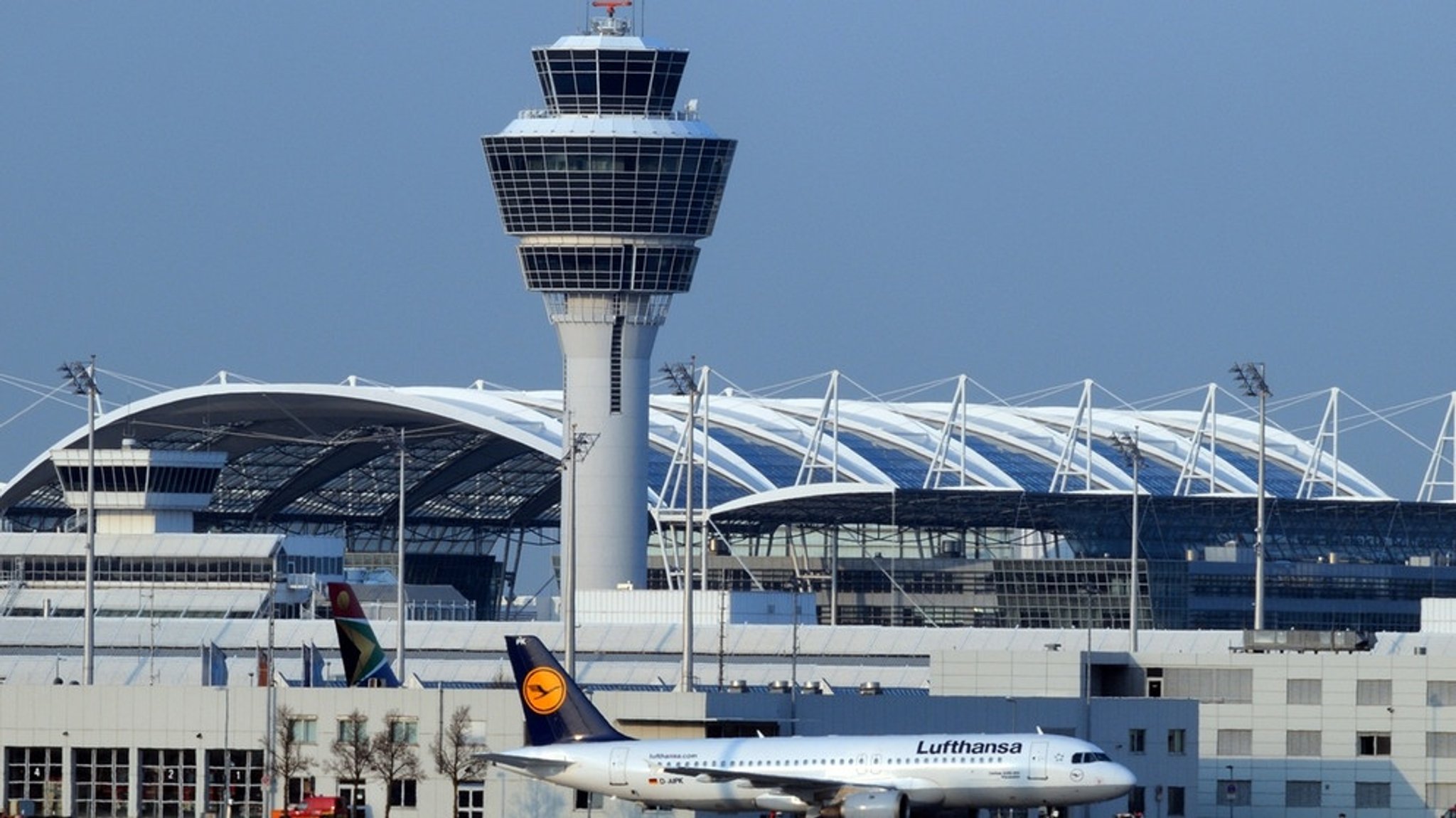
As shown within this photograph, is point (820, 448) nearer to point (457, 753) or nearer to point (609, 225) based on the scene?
point (609, 225)

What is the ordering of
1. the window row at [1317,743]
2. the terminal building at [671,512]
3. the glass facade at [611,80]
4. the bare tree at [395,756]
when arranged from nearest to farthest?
the bare tree at [395,756]
the window row at [1317,743]
the terminal building at [671,512]
the glass facade at [611,80]

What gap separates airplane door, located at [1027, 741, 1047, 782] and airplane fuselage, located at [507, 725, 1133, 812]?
0.05 ft

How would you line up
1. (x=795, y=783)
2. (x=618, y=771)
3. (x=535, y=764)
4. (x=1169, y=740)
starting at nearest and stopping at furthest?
(x=795, y=783) < (x=618, y=771) < (x=535, y=764) < (x=1169, y=740)

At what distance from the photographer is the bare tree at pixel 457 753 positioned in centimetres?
7731

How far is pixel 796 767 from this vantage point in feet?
234

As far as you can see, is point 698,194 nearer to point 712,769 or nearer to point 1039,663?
point 1039,663

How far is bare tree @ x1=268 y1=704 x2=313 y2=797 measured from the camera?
78.3 m

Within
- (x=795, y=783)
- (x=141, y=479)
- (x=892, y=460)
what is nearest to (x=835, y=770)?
(x=795, y=783)

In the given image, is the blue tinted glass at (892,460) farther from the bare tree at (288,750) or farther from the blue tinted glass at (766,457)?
the bare tree at (288,750)

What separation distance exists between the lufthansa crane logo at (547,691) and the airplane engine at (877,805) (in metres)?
7.92

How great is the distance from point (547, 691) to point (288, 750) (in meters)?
7.58

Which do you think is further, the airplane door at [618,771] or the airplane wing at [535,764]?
the airplane wing at [535,764]

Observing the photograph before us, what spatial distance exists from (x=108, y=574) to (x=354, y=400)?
16.8m

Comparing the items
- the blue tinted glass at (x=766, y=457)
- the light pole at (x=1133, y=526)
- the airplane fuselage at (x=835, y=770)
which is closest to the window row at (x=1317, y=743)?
the light pole at (x=1133, y=526)
